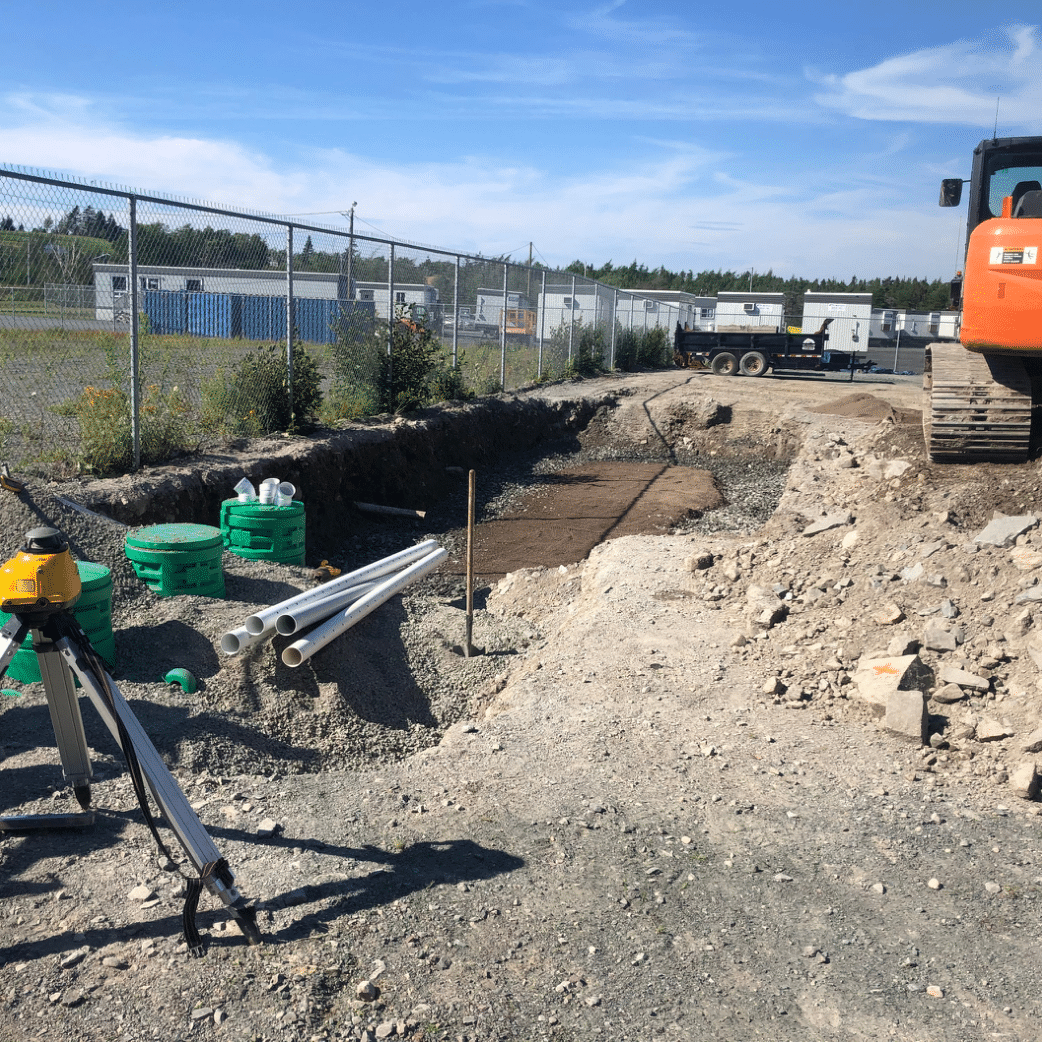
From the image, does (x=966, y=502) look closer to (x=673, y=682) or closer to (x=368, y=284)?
(x=673, y=682)

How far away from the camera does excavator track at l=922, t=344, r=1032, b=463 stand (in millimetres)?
8352

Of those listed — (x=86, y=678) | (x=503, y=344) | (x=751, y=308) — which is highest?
(x=751, y=308)

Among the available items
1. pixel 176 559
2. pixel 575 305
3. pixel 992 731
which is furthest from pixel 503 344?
pixel 992 731

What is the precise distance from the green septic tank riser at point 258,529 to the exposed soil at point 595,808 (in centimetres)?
27

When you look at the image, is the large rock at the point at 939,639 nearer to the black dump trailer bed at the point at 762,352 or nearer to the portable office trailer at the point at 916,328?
the black dump trailer bed at the point at 762,352

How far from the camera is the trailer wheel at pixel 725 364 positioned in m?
26.2

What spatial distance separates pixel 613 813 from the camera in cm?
439

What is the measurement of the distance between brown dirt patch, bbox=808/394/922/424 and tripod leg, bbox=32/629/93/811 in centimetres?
1418

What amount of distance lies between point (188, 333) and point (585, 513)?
536cm

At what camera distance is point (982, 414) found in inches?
331

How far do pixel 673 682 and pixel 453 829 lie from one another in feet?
7.23

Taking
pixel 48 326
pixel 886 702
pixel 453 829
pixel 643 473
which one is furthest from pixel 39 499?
pixel 643 473

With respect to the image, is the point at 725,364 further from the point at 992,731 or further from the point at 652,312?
the point at 992,731

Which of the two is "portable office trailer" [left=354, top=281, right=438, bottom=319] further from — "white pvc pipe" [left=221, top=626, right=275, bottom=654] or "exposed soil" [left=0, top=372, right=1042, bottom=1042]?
"white pvc pipe" [left=221, top=626, right=275, bottom=654]
